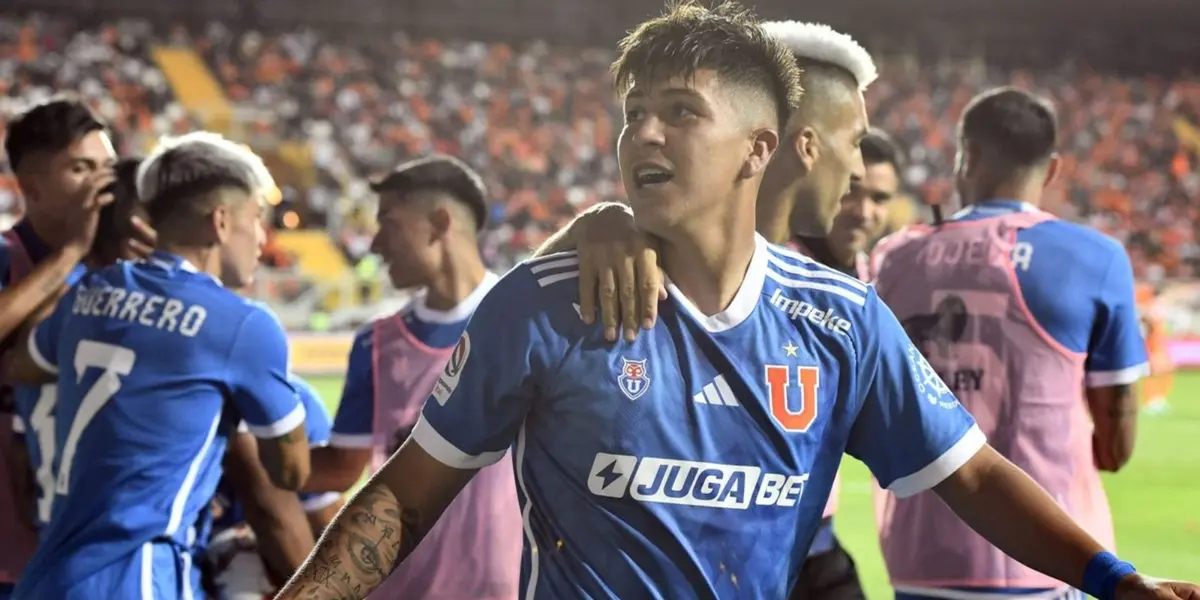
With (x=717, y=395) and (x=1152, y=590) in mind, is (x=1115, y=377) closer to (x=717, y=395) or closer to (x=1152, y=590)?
(x=1152, y=590)

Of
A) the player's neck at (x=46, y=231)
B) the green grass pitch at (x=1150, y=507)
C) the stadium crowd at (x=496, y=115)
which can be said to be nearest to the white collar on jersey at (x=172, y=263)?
the player's neck at (x=46, y=231)

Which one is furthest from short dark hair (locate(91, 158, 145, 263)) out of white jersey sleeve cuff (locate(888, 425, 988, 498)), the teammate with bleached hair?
white jersey sleeve cuff (locate(888, 425, 988, 498))

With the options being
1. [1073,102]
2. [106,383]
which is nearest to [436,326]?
[106,383]

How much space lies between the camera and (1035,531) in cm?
245

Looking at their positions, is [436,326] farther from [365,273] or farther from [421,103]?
[421,103]

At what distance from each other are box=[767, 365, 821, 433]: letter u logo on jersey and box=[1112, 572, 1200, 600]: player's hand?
609mm

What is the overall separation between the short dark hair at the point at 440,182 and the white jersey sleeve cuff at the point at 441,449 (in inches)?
83.7

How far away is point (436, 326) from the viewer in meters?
4.11

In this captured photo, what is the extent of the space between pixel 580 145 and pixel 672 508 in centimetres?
2947

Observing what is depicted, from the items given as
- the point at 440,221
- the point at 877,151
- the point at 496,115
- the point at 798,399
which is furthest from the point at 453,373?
the point at 496,115

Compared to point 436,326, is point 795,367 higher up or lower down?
higher up

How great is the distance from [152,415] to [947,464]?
6.87 ft

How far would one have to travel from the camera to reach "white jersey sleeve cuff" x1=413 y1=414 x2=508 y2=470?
232 cm

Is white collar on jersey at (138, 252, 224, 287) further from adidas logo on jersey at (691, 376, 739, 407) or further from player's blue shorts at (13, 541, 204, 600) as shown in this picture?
adidas logo on jersey at (691, 376, 739, 407)
